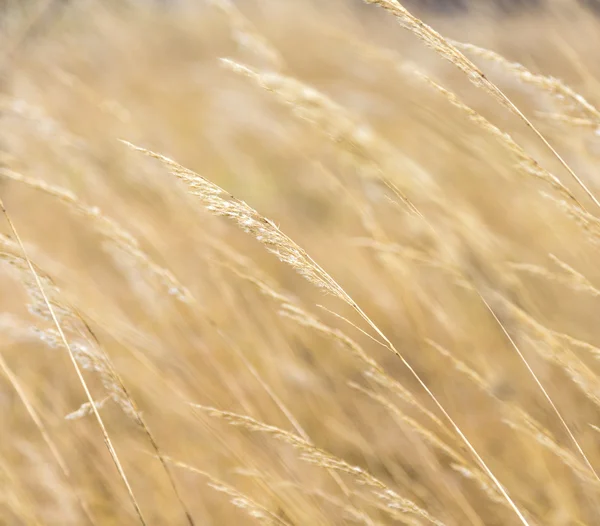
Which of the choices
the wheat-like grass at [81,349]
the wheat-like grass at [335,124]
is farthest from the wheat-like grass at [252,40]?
the wheat-like grass at [81,349]

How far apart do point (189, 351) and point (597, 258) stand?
1.45 m

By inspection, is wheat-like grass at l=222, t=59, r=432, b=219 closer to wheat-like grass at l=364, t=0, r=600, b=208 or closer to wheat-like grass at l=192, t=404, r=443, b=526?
wheat-like grass at l=364, t=0, r=600, b=208

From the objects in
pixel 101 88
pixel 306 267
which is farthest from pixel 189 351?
pixel 101 88

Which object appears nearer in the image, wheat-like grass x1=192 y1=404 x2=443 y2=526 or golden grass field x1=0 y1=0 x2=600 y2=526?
wheat-like grass x1=192 y1=404 x2=443 y2=526

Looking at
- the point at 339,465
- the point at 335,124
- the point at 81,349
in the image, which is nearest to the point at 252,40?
the point at 335,124

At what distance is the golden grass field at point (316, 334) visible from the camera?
2.56 feet

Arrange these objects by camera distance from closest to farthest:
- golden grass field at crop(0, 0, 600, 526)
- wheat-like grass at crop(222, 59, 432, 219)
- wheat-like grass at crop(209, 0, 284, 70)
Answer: golden grass field at crop(0, 0, 600, 526), wheat-like grass at crop(222, 59, 432, 219), wheat-like grass at crop(209, 0, 284, 70)

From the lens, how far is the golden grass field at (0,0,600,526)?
78 cm

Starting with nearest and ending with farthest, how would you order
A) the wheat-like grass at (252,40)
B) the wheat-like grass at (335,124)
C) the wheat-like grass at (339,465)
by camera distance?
the wheat-like grass at (339,465) → the wheat-like grass at (335,124) → the wheat-like grass at (252,40)

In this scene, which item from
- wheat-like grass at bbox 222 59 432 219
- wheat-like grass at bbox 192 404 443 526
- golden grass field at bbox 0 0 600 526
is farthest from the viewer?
wheat-like grass at bbox 222 59 432 219

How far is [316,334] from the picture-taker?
1931mm

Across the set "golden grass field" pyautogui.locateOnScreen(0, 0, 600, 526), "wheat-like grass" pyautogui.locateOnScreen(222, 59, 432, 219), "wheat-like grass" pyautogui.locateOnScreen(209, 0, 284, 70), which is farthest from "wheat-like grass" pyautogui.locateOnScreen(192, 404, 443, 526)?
"wheat-like grass" pyautogui.locateOnScreen(209, 0, 284, 70)

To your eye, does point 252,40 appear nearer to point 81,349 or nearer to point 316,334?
point 81,349

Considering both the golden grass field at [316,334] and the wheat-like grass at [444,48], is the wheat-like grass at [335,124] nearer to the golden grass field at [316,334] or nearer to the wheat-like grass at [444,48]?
the golden grass field at [316,334]
